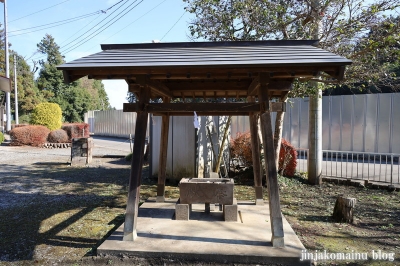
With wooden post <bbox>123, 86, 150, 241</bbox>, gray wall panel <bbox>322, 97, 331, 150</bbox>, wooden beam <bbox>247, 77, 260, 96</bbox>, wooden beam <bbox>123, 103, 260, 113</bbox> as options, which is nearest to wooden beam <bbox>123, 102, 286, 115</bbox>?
wooden beam <bbox>123, 103, 260, 113</bbox>

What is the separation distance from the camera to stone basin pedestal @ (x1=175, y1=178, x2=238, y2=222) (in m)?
4.74

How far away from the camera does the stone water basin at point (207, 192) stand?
4734 millimetres

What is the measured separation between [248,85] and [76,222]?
4.08 metres

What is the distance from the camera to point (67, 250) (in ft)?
13.2

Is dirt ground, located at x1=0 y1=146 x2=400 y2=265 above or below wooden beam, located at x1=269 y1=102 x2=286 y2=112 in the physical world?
below

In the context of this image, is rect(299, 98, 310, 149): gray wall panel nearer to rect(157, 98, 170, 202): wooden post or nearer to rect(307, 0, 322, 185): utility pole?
rect(307, 0, 322, 185): utility pole

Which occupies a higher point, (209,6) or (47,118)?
(209,6)

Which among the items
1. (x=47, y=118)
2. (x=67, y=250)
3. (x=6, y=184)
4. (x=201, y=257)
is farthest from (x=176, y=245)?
(x=47, y=118)

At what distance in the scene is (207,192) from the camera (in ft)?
15.6

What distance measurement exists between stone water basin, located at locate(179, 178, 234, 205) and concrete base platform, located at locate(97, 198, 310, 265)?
38 cm

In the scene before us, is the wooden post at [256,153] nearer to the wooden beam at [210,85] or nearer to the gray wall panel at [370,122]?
the wooden beam at [210,85]

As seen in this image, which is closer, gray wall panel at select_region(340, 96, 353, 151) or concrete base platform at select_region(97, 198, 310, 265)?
concrete base platform at select_region(97, 198, 310, 265)

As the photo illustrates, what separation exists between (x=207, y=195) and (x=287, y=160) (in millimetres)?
4853

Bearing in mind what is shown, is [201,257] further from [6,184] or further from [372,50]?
[6,184]
